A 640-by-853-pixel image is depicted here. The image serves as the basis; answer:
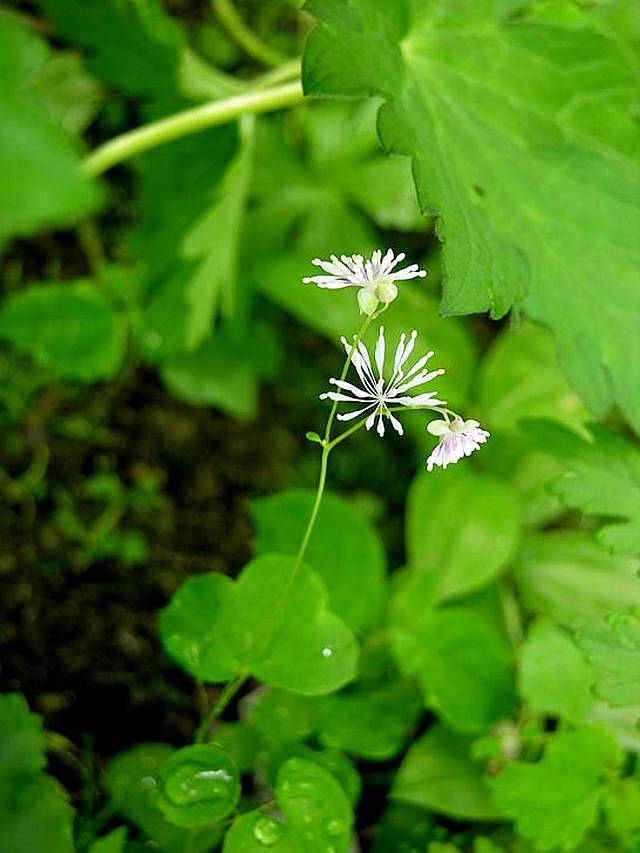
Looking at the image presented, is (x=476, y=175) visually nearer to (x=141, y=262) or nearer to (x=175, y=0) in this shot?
(x=141, y=262)

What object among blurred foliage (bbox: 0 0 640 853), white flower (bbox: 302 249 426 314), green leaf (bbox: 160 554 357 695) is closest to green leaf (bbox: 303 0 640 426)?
blurred foliage (bbox: 0 0 640 853)

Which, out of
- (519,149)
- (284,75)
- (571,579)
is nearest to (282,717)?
(571,579)

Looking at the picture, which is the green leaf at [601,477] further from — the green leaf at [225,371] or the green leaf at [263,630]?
the green leaf at [225,371]

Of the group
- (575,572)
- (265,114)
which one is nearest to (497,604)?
(575,572)

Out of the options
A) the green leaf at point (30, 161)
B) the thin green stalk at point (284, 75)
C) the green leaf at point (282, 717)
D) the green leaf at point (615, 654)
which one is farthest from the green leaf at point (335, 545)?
the thin green stalk at point (284, 75)

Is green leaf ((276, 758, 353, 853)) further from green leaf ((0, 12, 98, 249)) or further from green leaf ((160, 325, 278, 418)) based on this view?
green leaf ((160, 325, 278, 418))

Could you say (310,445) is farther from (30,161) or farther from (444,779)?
(30,161)
